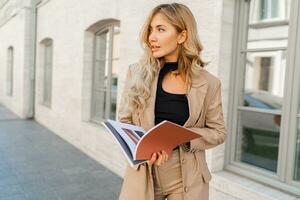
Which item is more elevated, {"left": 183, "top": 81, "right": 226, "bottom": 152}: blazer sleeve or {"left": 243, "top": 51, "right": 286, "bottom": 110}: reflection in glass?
{"left": 243, "top": 51, "right": 286, "bottom": 110}: reflection in glass

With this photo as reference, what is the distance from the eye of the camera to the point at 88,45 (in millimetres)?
6996

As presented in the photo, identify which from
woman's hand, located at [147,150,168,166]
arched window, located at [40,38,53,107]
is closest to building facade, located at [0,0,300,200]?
woman's hand, located at [147,150,168,166]

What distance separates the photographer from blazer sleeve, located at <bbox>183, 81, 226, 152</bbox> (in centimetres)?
187

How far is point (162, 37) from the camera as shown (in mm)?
1836

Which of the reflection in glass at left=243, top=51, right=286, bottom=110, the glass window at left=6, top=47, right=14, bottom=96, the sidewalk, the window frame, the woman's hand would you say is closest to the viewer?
the woman's hand

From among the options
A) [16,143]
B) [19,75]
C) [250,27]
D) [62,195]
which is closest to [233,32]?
[250,27]

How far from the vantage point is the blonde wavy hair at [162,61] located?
1.81 m

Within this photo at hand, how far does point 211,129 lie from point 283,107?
1.59 meters

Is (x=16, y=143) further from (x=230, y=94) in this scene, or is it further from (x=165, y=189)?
(x=165, y=189)

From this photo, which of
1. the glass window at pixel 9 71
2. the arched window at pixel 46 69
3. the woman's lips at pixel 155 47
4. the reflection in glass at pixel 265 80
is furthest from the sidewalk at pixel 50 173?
the glass window at pixel 9 71

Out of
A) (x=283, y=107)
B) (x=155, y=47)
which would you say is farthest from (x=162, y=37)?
(x=283, y=107)

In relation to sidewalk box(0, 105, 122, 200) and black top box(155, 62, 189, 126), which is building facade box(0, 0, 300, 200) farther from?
black top box(155, 62, 189, 126)

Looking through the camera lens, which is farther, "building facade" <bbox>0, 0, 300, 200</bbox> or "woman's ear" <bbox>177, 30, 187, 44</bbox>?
"building facade" <bbox>0, 0, 300, 200</bbox>

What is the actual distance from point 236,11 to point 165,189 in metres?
2.38
